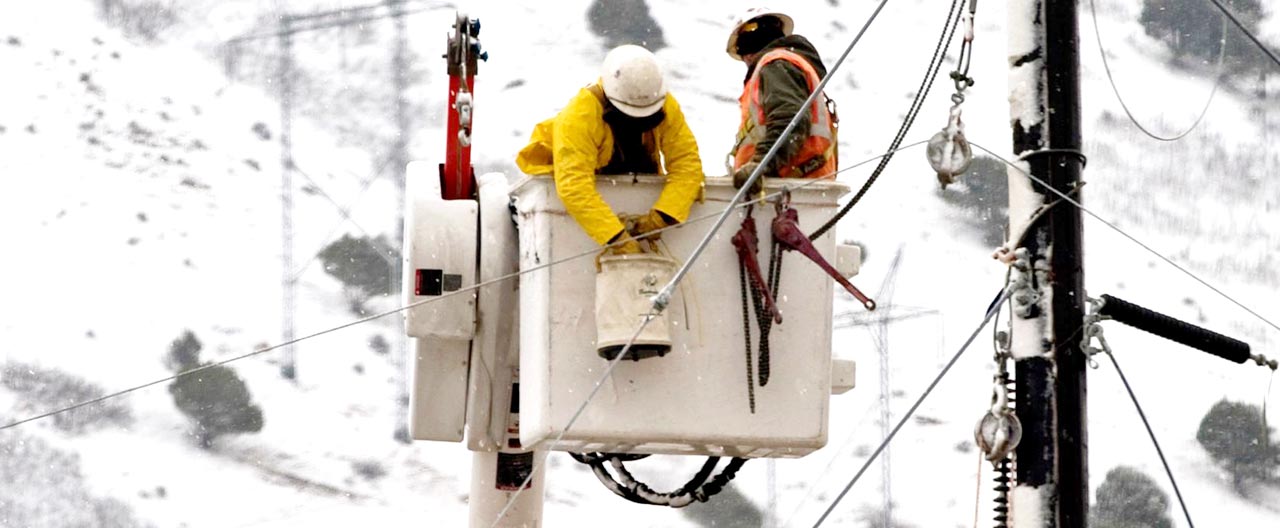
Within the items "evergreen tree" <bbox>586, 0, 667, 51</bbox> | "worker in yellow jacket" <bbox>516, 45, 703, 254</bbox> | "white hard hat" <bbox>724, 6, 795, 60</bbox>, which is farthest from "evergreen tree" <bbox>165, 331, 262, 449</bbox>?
"worker in yellow jacket" <bbox>516, 45, 703, 254</bbox>

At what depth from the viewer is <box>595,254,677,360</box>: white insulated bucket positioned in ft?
30.3

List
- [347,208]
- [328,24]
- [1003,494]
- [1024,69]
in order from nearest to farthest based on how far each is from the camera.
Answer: [1003,494], [1024,69], [347,208], [328,24]

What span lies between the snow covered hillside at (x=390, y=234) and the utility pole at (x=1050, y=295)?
30.0 m

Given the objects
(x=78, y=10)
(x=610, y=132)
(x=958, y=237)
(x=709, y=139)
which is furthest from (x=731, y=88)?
(x=610, y=132)

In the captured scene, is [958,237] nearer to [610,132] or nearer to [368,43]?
[368,43]

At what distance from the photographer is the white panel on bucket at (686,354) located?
9.53 metres

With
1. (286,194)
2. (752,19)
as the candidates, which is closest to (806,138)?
(752,19)

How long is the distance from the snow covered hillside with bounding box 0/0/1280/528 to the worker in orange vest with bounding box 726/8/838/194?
28.0 meters

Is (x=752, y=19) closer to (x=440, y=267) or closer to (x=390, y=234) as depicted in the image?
(x=440, y=267)

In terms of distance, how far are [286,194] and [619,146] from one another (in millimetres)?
41404

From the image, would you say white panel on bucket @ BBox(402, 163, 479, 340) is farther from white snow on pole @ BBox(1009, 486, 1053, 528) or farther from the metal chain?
white snow on pole @ BBox(1009, 486, 1053, 528)

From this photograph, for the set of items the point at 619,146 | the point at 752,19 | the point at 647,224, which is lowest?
the point at 647,224

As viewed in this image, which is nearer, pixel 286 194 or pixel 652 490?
pixel 652 490

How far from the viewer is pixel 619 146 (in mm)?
9766
